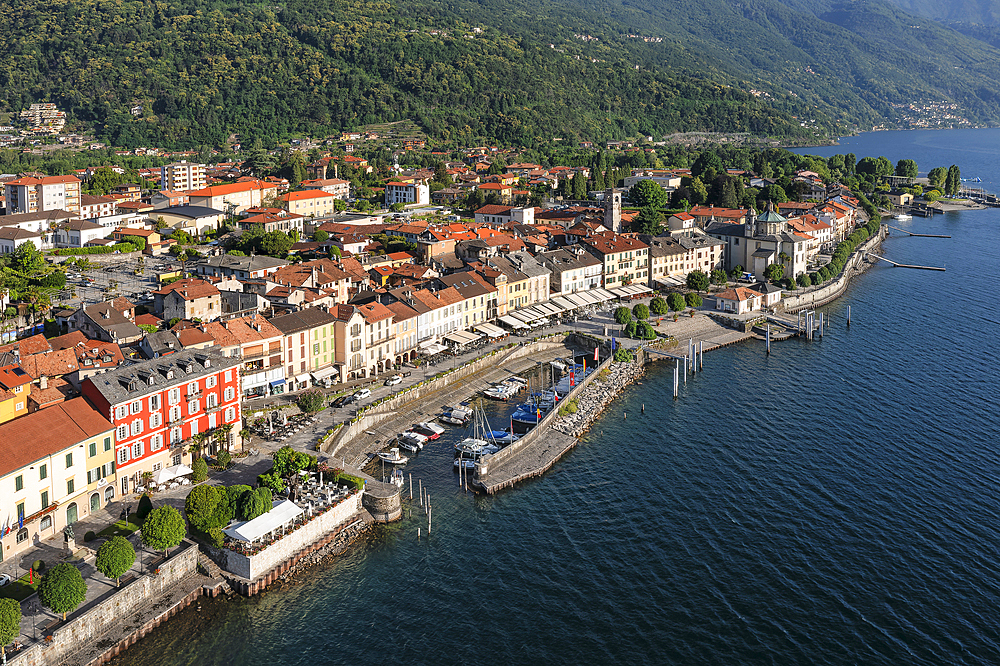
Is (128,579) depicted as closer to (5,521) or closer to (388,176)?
(5,521)

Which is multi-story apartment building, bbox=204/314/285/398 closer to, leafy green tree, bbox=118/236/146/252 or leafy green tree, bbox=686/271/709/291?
leafy green tree, bbox=118/236/146/252

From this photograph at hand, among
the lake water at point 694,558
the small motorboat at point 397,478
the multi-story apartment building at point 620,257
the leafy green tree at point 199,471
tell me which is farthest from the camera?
the multi-story apartment building at point 620,257

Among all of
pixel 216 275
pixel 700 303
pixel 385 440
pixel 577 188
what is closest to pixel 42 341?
pixel 216 275

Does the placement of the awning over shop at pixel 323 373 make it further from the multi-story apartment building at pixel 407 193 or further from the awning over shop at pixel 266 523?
the multi-story apartment building at pixel 407 193

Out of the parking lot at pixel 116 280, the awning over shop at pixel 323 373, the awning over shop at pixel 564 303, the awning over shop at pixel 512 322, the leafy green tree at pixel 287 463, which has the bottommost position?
the leafy green tree at pixel 287 463

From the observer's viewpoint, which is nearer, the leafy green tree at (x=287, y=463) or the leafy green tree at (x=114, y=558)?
the leafy green tree at (x=114, y=558)

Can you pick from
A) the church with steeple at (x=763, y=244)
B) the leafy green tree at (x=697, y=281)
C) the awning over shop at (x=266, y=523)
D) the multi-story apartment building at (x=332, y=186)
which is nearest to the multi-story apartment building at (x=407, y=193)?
the multi-story apartment building at (x=332, y=186)
